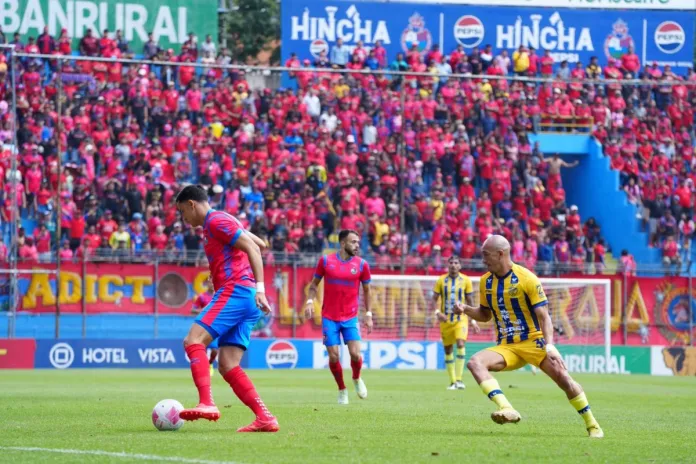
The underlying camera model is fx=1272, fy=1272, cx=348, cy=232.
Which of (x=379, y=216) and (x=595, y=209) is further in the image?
(x=595, y=209)

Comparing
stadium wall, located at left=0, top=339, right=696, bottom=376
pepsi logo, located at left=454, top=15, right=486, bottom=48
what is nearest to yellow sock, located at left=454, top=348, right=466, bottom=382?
stadium wall, located at left=0, top=339, right=696, bottom=376

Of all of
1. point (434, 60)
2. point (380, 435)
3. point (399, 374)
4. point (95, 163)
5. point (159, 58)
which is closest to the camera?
point (380, 435)

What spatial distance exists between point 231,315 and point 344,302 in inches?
283

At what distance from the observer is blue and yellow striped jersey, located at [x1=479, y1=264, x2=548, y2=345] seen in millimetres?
11961

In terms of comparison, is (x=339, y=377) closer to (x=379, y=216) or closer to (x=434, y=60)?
(x=379, y=216)

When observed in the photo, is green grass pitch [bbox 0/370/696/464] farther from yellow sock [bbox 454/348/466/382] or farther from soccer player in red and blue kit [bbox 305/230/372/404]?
yellow sock [bbox 454/348/466/382]

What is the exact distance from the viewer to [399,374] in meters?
30.2

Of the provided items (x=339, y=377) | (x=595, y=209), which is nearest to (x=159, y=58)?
(x=595, y=209)

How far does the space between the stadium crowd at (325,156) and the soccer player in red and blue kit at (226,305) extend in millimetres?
19575

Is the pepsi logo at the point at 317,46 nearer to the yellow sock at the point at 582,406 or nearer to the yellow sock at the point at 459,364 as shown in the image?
the yellow sock at the point at 459,364

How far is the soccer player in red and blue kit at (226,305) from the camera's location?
11.2 meters

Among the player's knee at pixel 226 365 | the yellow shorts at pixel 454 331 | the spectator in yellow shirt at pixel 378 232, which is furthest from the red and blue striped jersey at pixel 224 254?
the spectator in yellow shirt at pixel 378 232

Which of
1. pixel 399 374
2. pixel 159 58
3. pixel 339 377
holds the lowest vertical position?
pixel 399 374

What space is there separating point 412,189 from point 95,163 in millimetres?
9183
